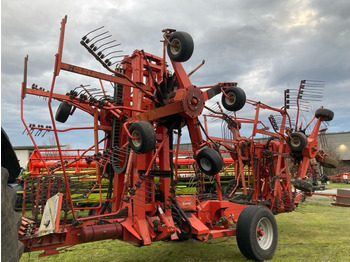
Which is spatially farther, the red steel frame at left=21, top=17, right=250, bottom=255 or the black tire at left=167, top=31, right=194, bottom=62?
the black tire at left=167, top=31, right=194, bottom=62

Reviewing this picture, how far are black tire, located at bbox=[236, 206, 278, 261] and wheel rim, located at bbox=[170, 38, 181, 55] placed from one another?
3.02 m

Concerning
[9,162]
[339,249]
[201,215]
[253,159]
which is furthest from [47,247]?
[253,159]

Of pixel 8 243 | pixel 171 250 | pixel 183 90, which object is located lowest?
pixel 171 250

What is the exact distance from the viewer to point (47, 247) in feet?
12.5

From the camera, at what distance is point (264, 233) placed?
18.2 ft

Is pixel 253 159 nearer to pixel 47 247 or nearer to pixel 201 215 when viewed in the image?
pixel 201 215

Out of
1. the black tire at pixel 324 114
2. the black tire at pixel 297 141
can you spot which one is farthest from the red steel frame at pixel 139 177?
the black tire at pixel 324 114

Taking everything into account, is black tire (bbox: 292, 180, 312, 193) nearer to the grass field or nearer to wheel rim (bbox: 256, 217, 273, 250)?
the grass field

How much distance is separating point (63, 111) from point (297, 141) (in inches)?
221

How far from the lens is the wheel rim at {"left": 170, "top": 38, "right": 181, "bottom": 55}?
472 cm

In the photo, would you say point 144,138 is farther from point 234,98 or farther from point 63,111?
point 63,111

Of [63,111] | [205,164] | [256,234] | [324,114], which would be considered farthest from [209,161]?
[324,114]

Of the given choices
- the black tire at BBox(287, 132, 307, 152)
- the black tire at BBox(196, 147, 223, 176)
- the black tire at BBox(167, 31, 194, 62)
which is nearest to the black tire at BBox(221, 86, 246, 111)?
the black tire at BBox(196, 147, 223, 176)

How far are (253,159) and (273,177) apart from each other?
730 millimetres
